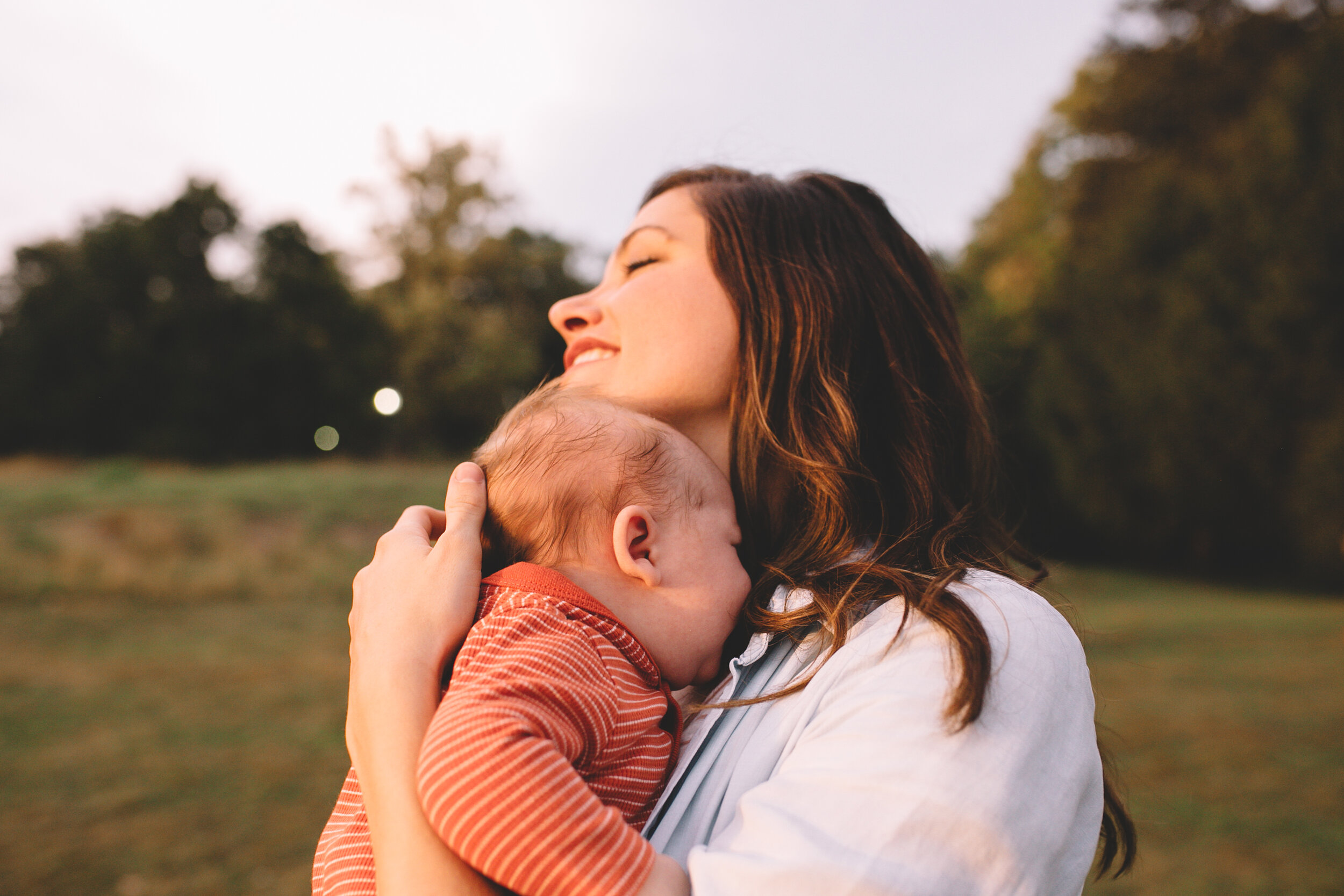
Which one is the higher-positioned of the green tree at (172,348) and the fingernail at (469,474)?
the fingernail at (469,474)

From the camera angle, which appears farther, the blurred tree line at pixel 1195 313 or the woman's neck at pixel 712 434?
the blurred tree line at pixel 1195 313

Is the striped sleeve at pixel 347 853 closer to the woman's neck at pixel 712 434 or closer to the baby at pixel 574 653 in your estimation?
the baby at pixel 574 653

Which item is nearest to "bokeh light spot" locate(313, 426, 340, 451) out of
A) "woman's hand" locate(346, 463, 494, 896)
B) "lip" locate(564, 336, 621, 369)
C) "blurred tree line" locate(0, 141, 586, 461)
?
"blurred tree line" locate(0, 141, 586, 461)

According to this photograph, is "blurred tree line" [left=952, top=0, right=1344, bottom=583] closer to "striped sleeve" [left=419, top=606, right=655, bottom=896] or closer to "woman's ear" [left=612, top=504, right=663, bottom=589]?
"woman's ear" [left=612, top=504, right=663, bottom=589]

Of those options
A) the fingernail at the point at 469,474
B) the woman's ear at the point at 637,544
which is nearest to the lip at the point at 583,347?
the fingernail at the point at 469,474

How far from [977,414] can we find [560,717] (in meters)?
1.33

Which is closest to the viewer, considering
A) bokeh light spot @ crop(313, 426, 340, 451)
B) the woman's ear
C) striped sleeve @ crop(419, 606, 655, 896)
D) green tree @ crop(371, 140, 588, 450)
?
striped sleeve @ crop(419, 606, 655, 896)

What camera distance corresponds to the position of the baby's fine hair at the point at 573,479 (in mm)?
1478

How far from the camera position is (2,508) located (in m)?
12.2

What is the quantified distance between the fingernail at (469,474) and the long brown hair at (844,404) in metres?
0.58

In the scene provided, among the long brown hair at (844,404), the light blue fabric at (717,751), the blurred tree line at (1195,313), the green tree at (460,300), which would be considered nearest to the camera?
the light blue fabric at (717,751)

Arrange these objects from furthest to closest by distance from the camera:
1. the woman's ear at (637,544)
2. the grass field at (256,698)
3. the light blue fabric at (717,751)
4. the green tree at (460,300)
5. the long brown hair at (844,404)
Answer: the green tree at (460,300)
the grass field at (256,698)
the long brown hair at (844,404)
the woman's ear at (637,544)
the light blue fabric at (717,751)

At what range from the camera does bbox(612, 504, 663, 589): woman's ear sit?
1.43 metres

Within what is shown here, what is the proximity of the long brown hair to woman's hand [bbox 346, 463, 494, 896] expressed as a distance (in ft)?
1.86
